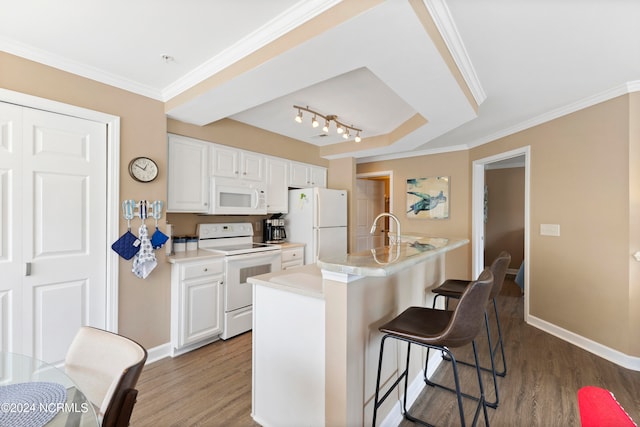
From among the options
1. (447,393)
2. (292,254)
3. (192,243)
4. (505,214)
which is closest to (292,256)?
(292,254)

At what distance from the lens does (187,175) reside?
9.68 feet

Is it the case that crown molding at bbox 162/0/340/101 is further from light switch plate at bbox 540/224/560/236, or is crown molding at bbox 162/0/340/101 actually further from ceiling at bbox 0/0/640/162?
light switch plate at bbox 540/224/560/236

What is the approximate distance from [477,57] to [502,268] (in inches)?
59.8

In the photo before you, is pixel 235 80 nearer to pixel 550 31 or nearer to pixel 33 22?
pixel 33 22

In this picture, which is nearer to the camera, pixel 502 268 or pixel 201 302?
pixel 502 268

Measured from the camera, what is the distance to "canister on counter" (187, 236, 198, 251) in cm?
312

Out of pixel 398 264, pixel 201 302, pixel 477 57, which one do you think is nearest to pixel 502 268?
pixel 398 264

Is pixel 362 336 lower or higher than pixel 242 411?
higher

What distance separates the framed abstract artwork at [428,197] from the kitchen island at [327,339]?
2.98 metres

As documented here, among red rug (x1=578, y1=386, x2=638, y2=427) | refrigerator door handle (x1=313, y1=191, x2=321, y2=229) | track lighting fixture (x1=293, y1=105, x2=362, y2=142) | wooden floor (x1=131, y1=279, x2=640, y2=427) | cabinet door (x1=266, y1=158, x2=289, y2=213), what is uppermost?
track lighting fixture (x1=293, y1=105, x2=362, y2=142)

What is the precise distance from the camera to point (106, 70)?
7.37ft

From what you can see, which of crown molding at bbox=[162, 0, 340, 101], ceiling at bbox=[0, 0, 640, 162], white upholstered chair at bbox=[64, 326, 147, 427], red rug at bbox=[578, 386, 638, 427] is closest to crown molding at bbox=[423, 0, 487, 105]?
ceiling at bbox=[0, 0, 640, 162]

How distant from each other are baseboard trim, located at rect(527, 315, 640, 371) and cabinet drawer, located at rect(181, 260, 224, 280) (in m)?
3.52

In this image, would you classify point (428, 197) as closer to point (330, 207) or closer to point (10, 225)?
point (330, 207)
